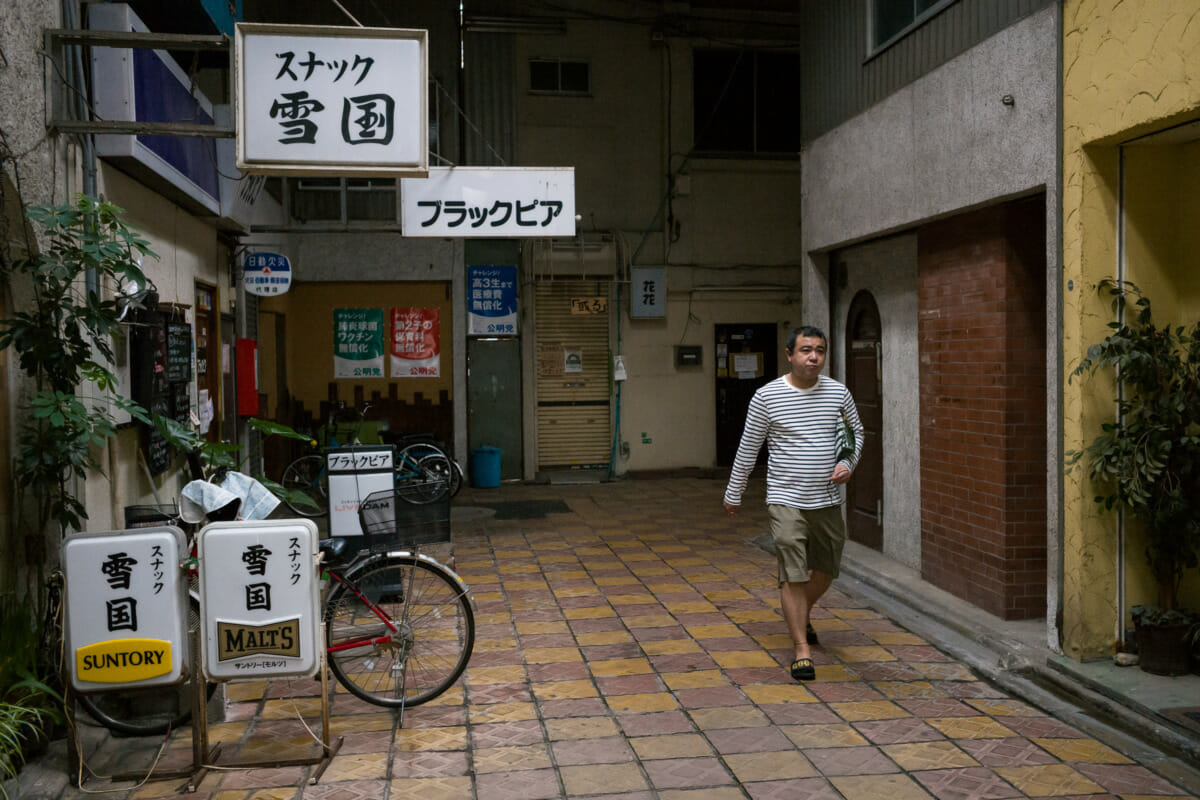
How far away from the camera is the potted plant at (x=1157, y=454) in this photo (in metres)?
5.34

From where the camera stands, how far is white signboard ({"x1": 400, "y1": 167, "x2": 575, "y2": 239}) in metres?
9.02

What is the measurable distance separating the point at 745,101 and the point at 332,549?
1252 cm

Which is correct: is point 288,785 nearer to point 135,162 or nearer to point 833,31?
point 135,162

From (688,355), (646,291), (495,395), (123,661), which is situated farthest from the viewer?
(688,355)

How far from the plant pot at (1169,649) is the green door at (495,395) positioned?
34.9 feet

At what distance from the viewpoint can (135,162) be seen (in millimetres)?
6539

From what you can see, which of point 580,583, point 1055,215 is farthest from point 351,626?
point 1055,215

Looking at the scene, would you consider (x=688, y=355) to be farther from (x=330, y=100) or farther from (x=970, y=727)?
(x=970, y=727)

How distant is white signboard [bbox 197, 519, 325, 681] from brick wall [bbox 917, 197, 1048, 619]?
4.79 meters

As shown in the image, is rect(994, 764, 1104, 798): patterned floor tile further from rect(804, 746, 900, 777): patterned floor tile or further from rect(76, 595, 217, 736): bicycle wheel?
rect(76, 595, 217, 736): bicycle wheel

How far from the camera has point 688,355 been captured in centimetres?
1569

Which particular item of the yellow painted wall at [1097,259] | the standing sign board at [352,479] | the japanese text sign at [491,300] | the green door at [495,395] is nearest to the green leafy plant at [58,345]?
the standing sign board at [352,479]

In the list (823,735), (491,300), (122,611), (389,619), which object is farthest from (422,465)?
(823,735)

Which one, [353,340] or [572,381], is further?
[572,381]
